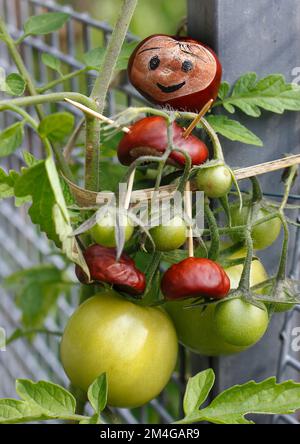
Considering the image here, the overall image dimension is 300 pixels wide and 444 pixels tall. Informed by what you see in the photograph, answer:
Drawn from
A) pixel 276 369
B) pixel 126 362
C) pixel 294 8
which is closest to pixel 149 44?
pixel 294 8

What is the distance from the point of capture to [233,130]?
0.66 m

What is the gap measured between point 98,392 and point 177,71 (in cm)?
26

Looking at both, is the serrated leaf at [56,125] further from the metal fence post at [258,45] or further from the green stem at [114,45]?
the metal fence post at [258,45]

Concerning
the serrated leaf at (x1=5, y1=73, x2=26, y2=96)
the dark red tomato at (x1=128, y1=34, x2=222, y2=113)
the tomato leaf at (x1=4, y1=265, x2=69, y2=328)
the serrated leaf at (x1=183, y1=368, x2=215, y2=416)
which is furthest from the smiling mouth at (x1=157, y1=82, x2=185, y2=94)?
the tomato leaf at (x1=4, y1=265, x2=69, y2=328)

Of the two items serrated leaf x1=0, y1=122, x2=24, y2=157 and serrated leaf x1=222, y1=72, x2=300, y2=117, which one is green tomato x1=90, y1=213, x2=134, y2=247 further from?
serrated leaf x1=222, y1=72, x2=300, y2=117

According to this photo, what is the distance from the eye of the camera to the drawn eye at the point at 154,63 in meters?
0.62

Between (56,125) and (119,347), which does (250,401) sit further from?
(56,125)

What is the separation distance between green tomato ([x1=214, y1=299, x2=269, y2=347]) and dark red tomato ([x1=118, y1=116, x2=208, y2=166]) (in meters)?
0.11

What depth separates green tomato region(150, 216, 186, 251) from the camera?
532 millimetres

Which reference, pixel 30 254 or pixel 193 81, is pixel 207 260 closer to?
pixel 193 81

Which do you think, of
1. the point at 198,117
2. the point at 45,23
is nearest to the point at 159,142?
the point at 198,117

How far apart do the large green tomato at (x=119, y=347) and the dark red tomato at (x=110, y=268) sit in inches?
1.8

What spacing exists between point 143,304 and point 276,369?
0.82 feet

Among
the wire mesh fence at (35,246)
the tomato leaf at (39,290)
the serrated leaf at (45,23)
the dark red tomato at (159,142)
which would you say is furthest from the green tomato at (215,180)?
the tomato leaf at (39,290)
